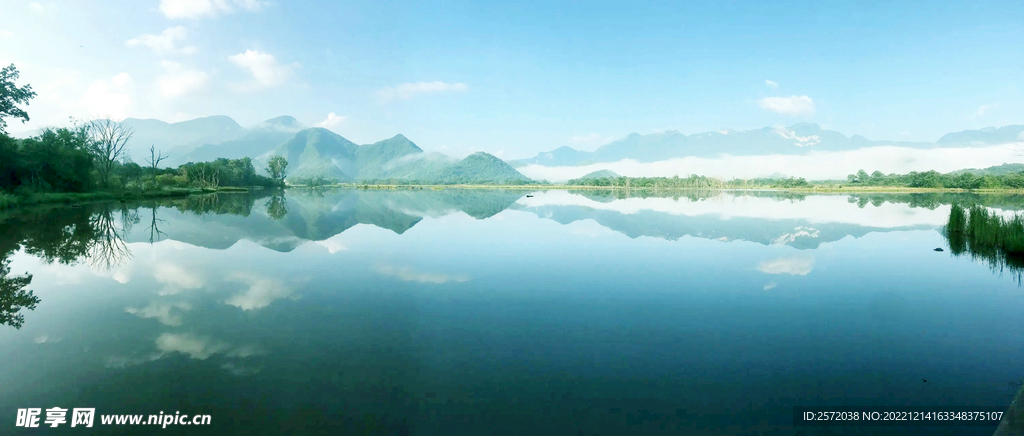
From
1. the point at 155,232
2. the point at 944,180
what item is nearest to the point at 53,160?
the point at 155,232

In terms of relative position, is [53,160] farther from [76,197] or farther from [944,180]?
[944,180]

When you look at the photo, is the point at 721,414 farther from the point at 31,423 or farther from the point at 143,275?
the point at 143,275

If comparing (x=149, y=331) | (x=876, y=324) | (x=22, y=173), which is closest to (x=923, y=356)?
(x=876, y=324)

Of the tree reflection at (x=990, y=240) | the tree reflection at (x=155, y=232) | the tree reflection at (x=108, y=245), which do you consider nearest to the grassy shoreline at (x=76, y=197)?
the tree reflection at (x=108, y=245)

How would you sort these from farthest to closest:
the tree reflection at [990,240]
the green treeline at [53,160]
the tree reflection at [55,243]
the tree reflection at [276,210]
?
the green treeline at [53,160] < the tree reflection at [276,210] < the tree reflection at [990,240] < the tree reflection at [55,243]

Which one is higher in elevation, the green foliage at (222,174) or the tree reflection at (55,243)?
the green foliage at (222,174)

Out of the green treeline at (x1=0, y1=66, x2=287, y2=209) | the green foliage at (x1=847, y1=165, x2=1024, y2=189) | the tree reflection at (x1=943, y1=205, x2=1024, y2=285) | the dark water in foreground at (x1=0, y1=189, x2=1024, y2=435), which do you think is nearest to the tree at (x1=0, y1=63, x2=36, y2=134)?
the green treeline at (x1=0, y1=66, x2=287, y2=209)

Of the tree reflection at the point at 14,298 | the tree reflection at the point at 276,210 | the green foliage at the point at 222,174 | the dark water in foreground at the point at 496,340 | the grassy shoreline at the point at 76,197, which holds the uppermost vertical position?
the green foliage at the point at 222,174

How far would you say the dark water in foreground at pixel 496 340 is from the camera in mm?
3629

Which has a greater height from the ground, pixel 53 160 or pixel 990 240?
pixel 53 160

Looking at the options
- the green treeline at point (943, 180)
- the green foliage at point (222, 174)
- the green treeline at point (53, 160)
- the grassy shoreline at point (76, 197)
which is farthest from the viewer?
the green foliage at point (222, 174)

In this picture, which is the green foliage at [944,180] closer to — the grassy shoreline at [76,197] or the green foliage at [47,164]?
the grassy shoreline at [76,197]

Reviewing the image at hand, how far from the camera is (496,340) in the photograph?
5273 millimetres

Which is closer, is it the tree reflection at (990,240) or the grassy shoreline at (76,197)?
the tree reflection at (990,240)
